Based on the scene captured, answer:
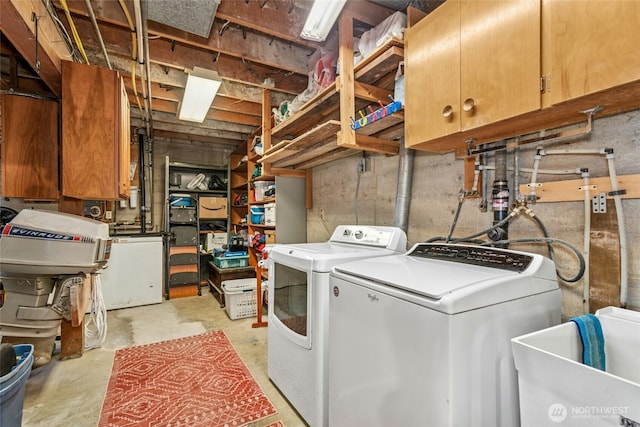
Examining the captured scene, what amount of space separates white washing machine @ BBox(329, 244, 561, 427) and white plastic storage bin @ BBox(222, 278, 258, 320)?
2.37m

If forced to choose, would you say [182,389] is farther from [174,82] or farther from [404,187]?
[174,82]

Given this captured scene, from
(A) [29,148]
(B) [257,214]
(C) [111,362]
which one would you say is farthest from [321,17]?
(C) [111,362]

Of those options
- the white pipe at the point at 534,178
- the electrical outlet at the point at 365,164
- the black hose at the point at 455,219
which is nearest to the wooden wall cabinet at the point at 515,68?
the white pipe at the point at 534,178

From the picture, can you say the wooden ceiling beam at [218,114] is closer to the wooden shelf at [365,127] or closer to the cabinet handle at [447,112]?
the wooden shelf at [365,127]

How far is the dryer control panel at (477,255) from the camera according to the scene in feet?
4.02

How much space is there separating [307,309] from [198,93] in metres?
2.29

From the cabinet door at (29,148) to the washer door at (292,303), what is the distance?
6.29 feet

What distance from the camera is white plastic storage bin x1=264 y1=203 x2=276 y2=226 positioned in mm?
3401

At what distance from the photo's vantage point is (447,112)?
135 centimetres

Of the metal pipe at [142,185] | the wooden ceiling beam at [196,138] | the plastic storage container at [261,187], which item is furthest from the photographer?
the wooden ceiling beam at [196,138]

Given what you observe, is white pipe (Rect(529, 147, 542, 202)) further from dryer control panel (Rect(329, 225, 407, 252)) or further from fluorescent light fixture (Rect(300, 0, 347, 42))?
fluorescent light fixture (Rect(300, 0, 347, 42))

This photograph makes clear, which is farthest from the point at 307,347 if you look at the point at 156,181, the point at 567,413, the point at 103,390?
the point at 156,181

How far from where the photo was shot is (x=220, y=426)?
1.81 meters

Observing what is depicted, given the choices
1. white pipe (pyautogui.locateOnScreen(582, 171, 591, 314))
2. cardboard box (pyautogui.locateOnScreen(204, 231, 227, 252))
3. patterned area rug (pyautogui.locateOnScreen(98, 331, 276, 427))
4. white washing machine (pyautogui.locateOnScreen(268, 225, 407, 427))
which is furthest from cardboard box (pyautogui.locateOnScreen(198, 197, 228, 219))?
white pipe (pyautogui.locateOnScreen(582, 171, 591, 314))
